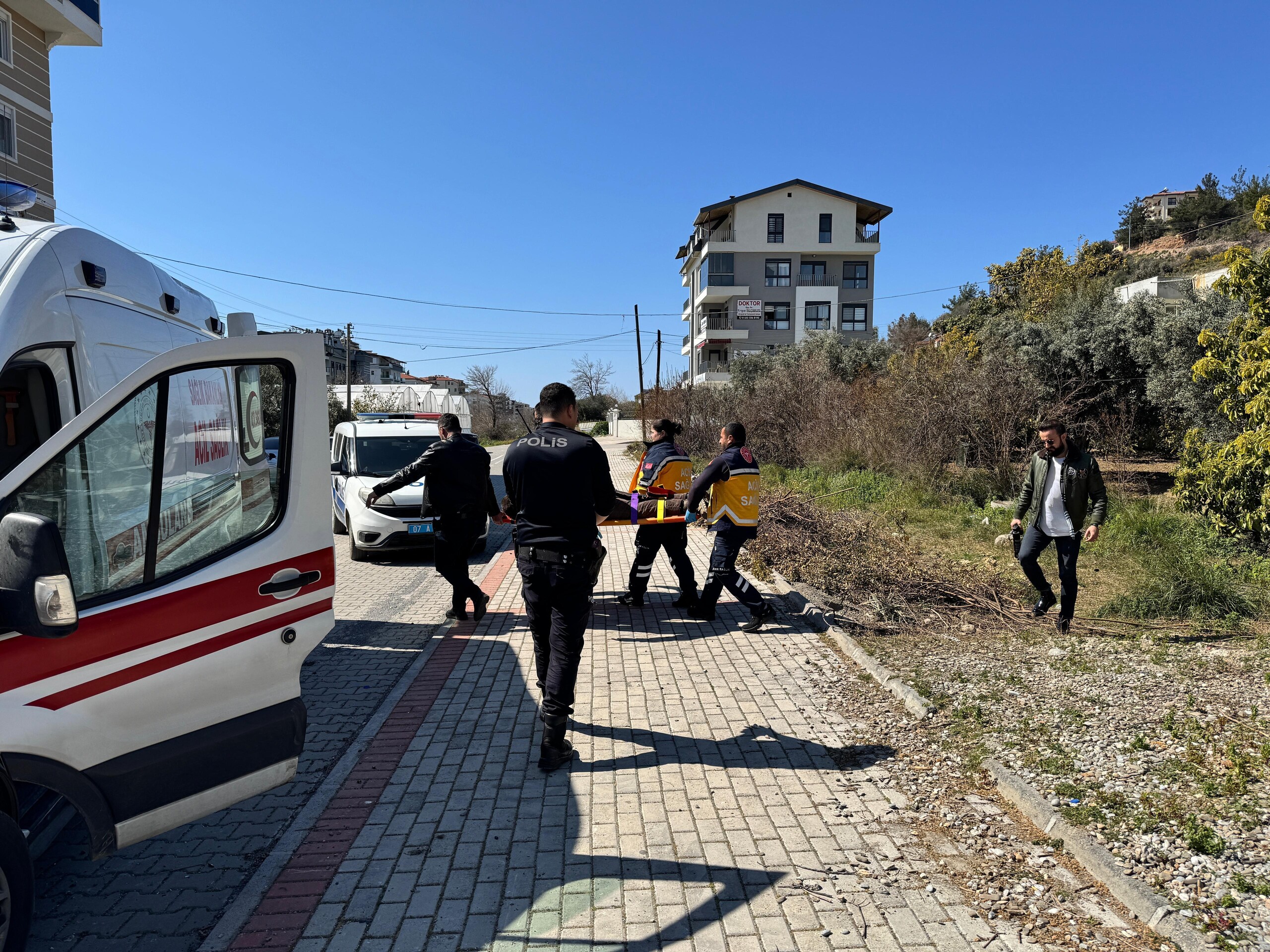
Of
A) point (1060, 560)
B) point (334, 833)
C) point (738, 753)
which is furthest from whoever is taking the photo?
point (1060, 560)

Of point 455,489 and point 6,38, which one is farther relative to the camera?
point 6,38

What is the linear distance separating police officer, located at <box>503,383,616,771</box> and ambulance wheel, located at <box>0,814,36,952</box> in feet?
7.59

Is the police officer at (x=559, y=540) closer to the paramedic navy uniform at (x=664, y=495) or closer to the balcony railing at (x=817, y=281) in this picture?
the paramedic navy uniform at (x=664, y=495)

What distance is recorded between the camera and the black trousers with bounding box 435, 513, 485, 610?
283 inches

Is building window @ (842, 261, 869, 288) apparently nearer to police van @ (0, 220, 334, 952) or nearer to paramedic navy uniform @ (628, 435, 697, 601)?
paramedic navy uniform @ (628, 435, 697, 601)

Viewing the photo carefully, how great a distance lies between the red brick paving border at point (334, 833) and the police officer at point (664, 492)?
2.38m

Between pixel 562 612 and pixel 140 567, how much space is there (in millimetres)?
2065

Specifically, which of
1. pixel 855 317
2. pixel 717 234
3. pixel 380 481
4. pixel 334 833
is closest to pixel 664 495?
pixel 334 833

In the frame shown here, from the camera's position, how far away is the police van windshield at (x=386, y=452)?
11820mm

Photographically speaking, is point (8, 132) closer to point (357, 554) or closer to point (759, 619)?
point (357, 554)

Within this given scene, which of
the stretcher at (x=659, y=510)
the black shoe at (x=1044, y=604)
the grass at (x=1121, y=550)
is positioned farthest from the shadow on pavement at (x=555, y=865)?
the grass at (x=1121, y=550)

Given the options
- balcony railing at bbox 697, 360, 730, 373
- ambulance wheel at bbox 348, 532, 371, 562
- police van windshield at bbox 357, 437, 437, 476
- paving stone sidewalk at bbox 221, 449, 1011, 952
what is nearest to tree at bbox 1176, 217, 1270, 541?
paving stone sidewalk at bbox 221, 449, 1011, 952

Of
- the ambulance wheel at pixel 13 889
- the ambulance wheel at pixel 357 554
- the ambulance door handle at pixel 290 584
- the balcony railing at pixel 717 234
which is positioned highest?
the balcony railing at pixel 717 234

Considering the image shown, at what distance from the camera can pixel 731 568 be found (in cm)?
703
